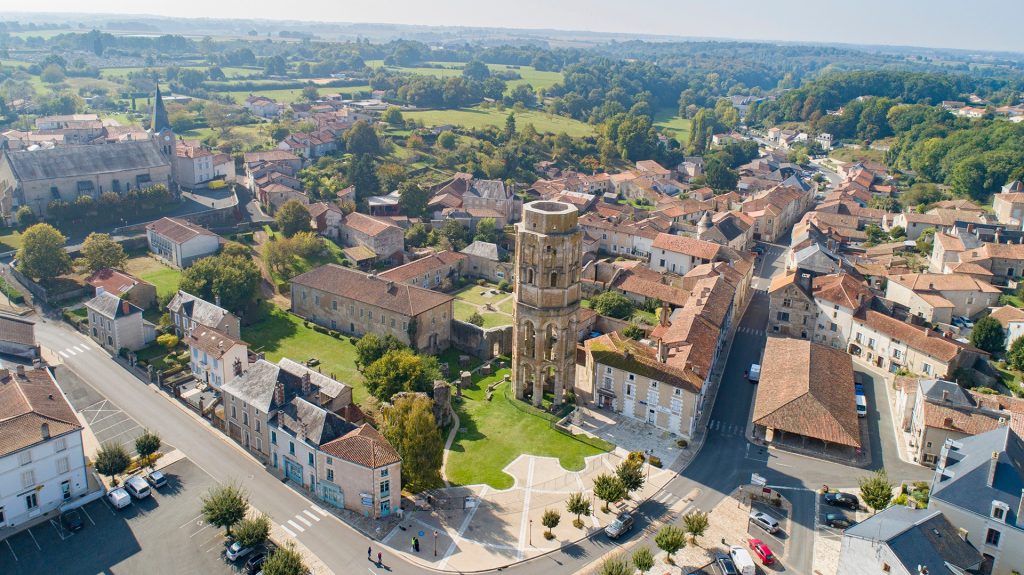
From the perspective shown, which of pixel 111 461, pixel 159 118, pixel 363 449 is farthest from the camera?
pixel 159 118

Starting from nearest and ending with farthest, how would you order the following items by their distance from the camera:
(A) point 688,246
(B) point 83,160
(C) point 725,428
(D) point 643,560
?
(D) point 643,560 → (C) point 725,428 → (A) point 688,246 → (B) point 83,160

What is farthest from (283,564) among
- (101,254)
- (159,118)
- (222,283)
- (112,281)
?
(159,118)

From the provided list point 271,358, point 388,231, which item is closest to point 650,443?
point 271,358

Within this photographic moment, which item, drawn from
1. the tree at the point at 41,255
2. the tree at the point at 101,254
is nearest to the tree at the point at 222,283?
the tree at the point at 101,254

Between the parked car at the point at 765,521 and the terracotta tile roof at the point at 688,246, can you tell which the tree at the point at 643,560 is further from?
the terracotta tile roof at the point at 688,246

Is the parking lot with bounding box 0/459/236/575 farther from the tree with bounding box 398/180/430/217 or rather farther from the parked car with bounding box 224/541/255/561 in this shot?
the tree with bounding box 398/180/430/217

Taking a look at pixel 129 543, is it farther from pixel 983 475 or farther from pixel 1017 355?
pixel 1017 355

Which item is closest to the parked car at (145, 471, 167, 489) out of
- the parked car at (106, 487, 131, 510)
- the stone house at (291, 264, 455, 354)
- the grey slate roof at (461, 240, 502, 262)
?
the parked car at (106, 487, 131, 510)
